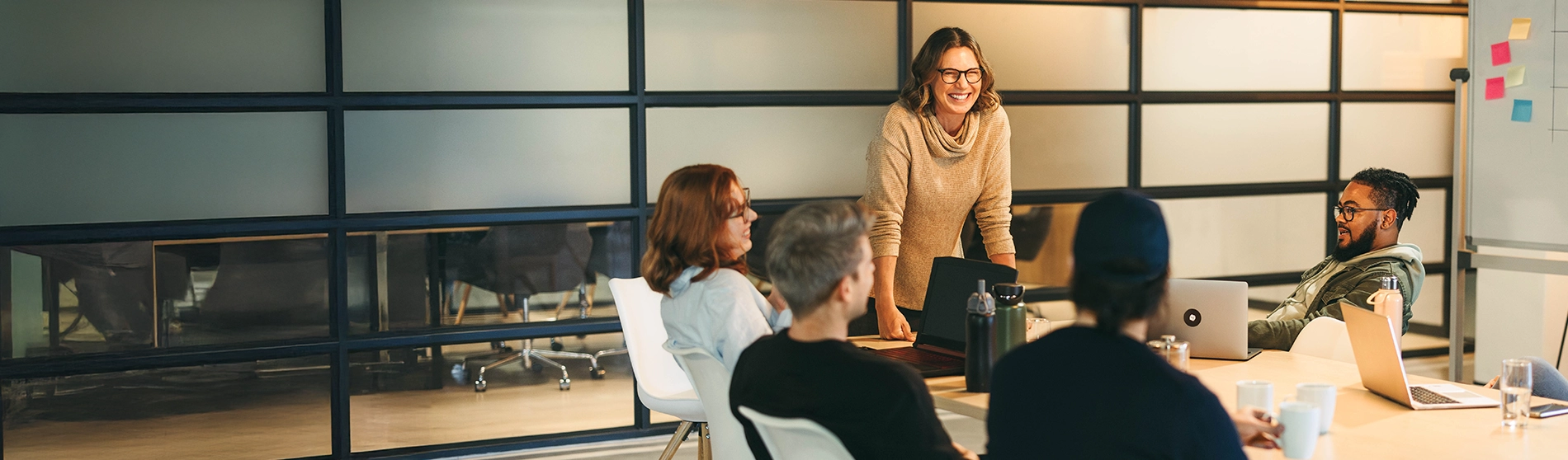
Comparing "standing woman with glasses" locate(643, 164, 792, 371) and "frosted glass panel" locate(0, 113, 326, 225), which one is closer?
"standing woman with glasses" locate(643, 164, 792, 371)

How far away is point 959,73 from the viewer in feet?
Answer: 10.4

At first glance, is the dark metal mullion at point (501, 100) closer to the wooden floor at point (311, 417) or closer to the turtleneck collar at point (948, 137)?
the wooden floor at point (311, 417)

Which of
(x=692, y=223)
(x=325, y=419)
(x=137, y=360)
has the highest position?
(x=692, y=223)

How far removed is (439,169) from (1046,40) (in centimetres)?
232

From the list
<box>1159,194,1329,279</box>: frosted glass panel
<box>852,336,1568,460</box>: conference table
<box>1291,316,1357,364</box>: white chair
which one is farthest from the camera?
<box>1159,194,1329,279</box>: frosted glass panel

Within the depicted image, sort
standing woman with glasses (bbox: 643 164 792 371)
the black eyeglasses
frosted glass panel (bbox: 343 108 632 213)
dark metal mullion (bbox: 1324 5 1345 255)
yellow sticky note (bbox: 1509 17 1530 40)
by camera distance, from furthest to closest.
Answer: dark metal mullion (bbox: 1324 5 1345 255), yellow sticky note (bbox: 1509 17 1530 40), frosted glass panel (bbox: 343 108 632 213), the black eyeglasses, standing woman with glasses (bbox: 643 164 792 371)

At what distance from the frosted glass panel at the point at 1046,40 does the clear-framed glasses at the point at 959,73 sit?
128cm

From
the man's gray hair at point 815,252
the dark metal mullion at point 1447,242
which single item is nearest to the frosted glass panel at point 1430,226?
the dark metal mullion at point 1447,242

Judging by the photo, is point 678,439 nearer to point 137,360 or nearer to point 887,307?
point 887,307

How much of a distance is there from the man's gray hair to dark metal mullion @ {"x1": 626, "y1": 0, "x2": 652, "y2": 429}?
7.75 feet

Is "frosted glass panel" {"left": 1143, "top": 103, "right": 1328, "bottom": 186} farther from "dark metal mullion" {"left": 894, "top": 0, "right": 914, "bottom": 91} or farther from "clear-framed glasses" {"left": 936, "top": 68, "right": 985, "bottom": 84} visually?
"clear-framed glasses" {"left": 936, "top": 68, "right": 985, "bottom": 84}

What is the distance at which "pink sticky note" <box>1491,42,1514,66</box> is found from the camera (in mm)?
4250

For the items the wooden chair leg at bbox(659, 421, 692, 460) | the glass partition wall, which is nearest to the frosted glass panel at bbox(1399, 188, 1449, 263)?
the glass partition wall

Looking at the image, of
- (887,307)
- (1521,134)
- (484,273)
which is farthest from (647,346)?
(1521,134)
